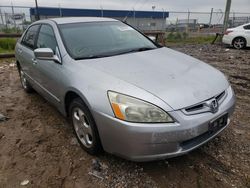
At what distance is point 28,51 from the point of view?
4.05 meters

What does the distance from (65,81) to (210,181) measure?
1.86m

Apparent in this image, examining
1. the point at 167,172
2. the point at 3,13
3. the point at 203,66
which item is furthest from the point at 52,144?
the point at 3,13

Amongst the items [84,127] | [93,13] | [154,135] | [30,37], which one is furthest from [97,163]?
[93,13]

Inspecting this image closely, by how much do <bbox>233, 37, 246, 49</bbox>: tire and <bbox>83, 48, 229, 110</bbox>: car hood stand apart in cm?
918

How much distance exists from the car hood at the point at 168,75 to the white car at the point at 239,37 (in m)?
9.17

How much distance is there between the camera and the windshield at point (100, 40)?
3008mm

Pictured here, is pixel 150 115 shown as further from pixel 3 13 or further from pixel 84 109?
pixel 3 13

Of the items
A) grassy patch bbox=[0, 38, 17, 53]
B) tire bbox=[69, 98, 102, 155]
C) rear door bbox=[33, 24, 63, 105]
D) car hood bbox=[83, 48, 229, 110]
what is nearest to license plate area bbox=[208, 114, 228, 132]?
car hood bbox=[83, 48, 229, 110]

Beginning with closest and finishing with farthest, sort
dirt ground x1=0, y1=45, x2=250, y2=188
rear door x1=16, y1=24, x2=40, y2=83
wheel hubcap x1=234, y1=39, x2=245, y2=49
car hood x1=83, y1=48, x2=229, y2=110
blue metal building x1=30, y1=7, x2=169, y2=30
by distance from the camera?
1. car hood x1=83, y1=48, x2=229, y2=110
2. dirt ground x1=0, y1=45, x2=250, y2=188
3. rear door x1=16, y1=24, x2=40, y2=83
4. wheel hubcap x1=234, y1=39, x2=245, y2=49
5. blue metal building x1=30, y1=7, x2=169, y2=30

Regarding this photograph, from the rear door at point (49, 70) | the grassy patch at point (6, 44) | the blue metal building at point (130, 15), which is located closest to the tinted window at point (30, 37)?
the rear door at point (49, 70)

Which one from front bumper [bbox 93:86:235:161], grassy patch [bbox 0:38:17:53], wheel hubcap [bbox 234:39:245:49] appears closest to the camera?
front bumper [bbox 93:86:235:161]

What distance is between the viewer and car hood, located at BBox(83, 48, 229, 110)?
2.16 m

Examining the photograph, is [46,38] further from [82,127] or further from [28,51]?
[82,127]

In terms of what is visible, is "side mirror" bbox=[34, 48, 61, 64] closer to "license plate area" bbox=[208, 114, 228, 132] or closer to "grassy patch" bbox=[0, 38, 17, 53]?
"license plate area" bbox=[208, 114, 228, 132]
